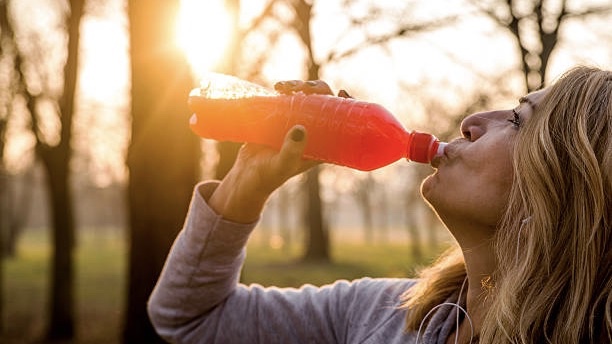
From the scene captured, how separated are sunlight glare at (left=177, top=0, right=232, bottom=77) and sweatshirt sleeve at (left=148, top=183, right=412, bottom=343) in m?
2.18

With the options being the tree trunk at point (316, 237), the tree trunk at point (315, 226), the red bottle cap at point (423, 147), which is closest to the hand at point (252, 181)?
the red bottle cap at point (423, 147)

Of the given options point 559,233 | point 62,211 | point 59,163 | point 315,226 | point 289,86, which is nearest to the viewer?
point 559,233

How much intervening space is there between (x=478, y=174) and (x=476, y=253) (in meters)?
0.25

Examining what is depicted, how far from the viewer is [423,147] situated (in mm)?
2057

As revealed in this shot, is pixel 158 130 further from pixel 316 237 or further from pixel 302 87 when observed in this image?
pixel 316 237

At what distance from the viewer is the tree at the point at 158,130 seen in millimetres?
4012

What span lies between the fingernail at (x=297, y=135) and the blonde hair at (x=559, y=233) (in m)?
0.59

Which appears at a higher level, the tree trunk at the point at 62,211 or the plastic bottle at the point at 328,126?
the plastic bottle at the point at 328,126

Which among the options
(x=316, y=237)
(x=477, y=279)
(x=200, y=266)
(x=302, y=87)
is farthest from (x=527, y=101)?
(x=316, y=237)

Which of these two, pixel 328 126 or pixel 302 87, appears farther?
pixel 328 126

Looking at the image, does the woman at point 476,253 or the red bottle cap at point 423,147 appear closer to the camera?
the woman at point 476,253

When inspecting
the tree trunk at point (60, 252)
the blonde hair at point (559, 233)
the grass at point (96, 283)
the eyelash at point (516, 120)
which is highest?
the eyelash at point (516, 120)

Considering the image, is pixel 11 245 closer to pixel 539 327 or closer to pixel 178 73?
pixel 178 73

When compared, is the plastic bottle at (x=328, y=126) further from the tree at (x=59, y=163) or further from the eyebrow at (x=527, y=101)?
the tree at (x=59, y=163)
